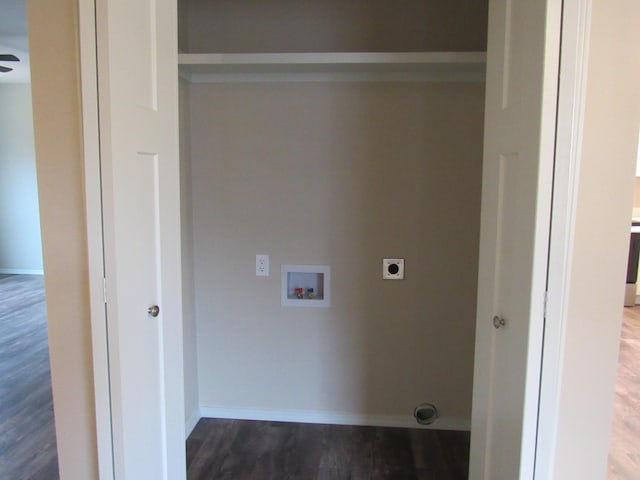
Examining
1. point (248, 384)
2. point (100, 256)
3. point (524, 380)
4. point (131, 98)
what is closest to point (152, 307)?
point (100, 256)

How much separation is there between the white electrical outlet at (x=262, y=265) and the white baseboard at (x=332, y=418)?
0.80 meters

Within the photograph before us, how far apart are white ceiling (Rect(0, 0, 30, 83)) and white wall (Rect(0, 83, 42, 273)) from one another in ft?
1.98

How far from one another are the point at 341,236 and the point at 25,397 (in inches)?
86.1

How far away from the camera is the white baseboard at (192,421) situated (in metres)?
2.41

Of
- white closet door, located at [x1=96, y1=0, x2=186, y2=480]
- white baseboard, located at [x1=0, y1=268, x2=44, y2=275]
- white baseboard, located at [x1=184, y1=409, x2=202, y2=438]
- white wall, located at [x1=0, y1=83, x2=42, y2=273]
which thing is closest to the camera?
white closet door, located at [x1=96, y1=0, x2=186, y2=480]

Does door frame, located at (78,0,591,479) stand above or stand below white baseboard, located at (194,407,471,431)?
above

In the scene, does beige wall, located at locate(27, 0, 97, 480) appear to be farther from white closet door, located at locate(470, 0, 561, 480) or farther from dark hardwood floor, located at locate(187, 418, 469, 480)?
white closet door, located at locate(470, 0, 561, 480)

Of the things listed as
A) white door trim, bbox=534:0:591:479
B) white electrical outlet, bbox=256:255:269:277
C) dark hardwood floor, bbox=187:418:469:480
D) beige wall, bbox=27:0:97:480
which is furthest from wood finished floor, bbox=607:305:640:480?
beige wall, bbox=27:0:97:480

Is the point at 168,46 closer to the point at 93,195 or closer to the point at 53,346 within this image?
the point at 93,195

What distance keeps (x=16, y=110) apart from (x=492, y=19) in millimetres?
6169

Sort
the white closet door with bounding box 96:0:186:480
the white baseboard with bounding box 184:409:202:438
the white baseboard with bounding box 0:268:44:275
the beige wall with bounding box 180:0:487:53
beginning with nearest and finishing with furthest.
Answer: the white closet door with bounding box 96:0:186:480, the beige wall with bounding box 180:0:487:53, the white baseboard with bounding box 184:409:202:438, the white baseboard with bounding box 0:268:44:275

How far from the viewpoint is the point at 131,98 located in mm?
1292

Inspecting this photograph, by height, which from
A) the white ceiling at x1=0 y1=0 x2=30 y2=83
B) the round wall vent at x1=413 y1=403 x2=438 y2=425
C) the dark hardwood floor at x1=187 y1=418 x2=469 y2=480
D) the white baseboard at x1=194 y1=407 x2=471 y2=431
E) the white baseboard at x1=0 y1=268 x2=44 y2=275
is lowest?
the dark hardwood floor at x1=187 y1=418 x2=469 y2=480

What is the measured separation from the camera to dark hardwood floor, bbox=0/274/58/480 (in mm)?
2168
